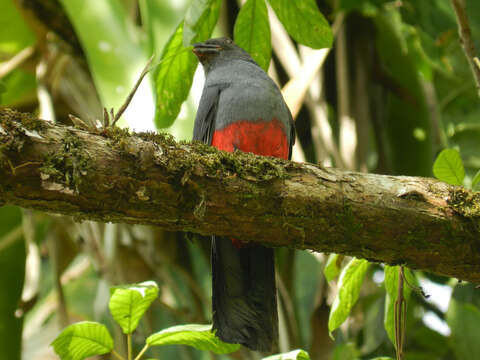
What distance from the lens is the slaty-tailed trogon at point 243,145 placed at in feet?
7.27

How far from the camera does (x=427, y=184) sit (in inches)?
73.7

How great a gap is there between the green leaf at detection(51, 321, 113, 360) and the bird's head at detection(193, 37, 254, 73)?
6.66 feet

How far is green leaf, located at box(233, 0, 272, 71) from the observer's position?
203 cm

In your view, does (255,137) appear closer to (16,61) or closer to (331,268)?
(331,268)

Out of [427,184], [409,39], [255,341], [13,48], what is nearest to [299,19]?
[427,184]

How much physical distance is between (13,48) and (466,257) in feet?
13.4

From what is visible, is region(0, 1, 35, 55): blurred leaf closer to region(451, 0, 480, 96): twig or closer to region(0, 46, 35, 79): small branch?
region(0, 46, 35, 79): small branch

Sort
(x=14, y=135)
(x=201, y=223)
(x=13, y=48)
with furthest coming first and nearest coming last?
(x=13, y=48) → (x=201, y=223) → (x=14, y=135)

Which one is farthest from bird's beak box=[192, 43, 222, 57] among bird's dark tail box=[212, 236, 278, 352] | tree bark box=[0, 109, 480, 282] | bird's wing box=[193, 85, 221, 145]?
tree bark box=[0, 109, 480, 282]

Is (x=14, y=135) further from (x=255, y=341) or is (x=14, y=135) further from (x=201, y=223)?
(x=255, y=341)

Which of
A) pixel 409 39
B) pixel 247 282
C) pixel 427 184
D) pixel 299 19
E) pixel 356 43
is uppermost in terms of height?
pixel 356 43

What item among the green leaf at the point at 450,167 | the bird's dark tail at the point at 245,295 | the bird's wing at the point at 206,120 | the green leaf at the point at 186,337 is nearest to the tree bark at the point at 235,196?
the green leaf at the point at 450,167

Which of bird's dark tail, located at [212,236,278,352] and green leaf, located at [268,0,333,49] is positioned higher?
green leaf, located at [268,0,333,49]

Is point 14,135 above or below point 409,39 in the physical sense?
below
